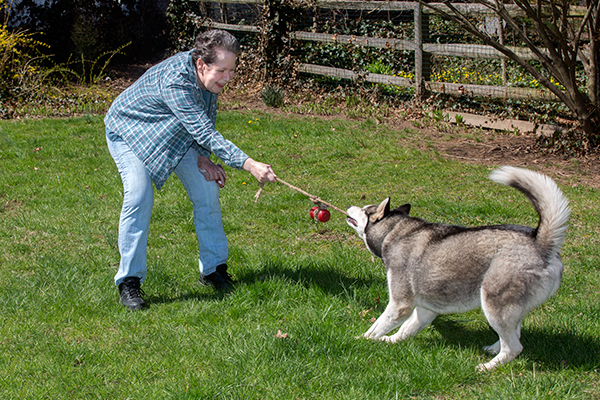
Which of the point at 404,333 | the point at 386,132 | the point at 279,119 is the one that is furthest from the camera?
the point at 279,119

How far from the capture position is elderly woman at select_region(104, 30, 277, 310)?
4.32 meters

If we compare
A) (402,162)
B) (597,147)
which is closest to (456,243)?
(402,162)

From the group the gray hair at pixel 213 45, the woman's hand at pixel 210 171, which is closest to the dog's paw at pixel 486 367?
the woman's hand at pixel 210 171

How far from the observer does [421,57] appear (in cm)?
1129

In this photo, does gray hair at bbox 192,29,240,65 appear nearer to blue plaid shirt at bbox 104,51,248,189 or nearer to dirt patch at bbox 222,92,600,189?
blue plaid shirt at bbox 104,51,248,189

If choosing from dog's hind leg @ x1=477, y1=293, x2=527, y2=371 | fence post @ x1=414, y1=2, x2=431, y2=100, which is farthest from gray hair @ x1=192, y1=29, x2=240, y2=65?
fence post @ x1=414, y1=2, x2=431, y2=100

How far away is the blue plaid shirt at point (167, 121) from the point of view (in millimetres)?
4336

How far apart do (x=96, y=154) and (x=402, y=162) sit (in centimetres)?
467

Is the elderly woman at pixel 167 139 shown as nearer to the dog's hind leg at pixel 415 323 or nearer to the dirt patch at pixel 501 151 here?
the dog's hind leg at pixel 415 323

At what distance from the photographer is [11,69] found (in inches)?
484

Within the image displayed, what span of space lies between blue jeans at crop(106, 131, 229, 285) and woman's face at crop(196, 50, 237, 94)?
612 mm

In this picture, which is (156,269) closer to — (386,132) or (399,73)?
(386,132)

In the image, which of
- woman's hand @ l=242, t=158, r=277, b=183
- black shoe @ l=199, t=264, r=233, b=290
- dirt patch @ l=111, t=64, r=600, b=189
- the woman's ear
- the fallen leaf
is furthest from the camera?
dirt patch @ l=111, t=64, r=600, b=189

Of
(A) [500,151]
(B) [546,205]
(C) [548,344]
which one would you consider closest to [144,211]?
(B) [546,205]
